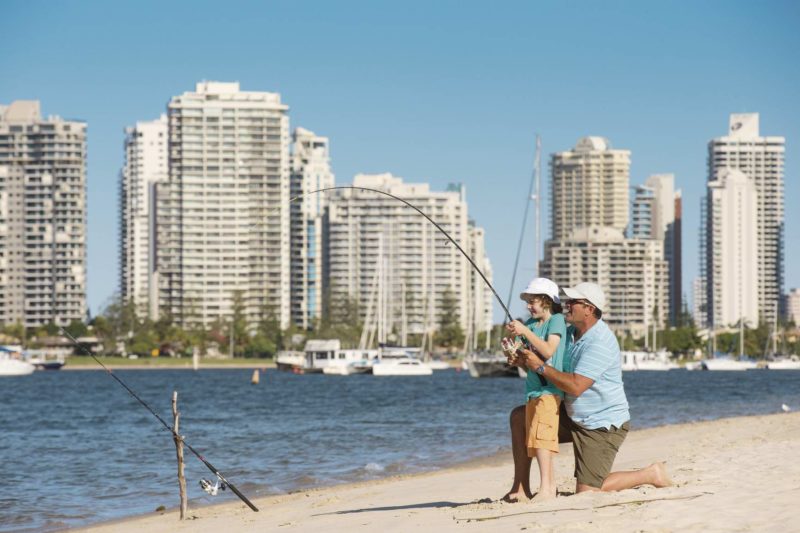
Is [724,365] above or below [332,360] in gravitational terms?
below

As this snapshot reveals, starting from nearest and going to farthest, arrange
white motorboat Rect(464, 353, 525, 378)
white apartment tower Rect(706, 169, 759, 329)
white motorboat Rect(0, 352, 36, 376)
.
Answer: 1. white motorboat Rect(464, 353, 525, 378)
2. white motorboat Rect(0, 352, 36, 376)
3. white apartment tower Rect(706, 169, 759, 329)

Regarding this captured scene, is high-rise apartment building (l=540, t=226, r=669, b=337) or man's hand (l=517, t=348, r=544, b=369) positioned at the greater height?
high-rise apartment building (l=540, t=226, r=669, b=337)

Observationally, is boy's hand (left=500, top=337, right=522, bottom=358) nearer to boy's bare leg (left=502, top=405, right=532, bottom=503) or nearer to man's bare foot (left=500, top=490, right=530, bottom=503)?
boy's bare leg (left=502, top=405, right=532, bottom=503)

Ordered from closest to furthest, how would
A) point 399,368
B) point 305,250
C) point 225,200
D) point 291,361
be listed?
1. point 399,368
2. point 291,361
3. point 225,200
4. point 305,250

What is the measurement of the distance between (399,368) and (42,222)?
81.9m

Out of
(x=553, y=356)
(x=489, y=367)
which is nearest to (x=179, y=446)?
(x=553, y=356)

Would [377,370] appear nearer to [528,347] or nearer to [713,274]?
[528,347]

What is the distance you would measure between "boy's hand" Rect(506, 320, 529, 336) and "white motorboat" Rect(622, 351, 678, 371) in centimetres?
10444

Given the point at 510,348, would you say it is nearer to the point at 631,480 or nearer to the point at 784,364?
the point at 631,480

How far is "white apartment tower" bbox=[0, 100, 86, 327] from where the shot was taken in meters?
156

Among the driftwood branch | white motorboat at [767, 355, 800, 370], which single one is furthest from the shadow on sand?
white motorboat at [767, 355, 800, 370]

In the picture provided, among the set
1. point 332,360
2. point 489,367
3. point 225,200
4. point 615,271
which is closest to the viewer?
point 489,367

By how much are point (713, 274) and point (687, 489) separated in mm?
195624

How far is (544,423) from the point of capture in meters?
8.60
